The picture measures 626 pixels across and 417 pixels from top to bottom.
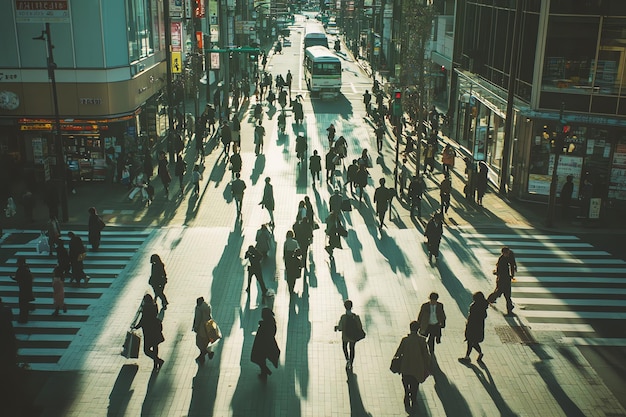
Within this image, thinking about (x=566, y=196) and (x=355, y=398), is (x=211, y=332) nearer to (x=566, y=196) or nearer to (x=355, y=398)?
(x=355, y=398)

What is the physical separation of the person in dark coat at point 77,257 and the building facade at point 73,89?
32.6 ft

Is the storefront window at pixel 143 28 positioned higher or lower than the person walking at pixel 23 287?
higher

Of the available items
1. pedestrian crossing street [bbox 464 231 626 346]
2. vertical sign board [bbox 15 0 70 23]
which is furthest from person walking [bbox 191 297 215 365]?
vertical sign board [bbox 15 0 70 23]

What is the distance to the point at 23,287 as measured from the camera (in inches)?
664

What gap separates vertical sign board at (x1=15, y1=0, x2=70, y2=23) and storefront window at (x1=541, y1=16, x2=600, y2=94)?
60.7ft

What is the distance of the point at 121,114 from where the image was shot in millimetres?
30047

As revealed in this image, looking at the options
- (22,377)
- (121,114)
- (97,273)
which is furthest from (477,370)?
(121,114)

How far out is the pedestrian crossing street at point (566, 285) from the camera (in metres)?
17.1

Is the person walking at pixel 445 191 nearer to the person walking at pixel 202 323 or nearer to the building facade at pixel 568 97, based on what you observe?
the building facade at pixel 568 97

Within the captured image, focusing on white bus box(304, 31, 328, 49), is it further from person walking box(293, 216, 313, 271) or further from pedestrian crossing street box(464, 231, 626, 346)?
person walking box(293, 216, 313, 271)

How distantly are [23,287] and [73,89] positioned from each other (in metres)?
14.4

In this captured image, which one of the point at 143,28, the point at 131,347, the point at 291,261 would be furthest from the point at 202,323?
the point at 143,28

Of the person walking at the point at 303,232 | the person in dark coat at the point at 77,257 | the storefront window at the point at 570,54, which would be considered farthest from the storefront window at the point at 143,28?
the storefront window at the point at 570,54

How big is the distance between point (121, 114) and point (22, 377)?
60.0ft
